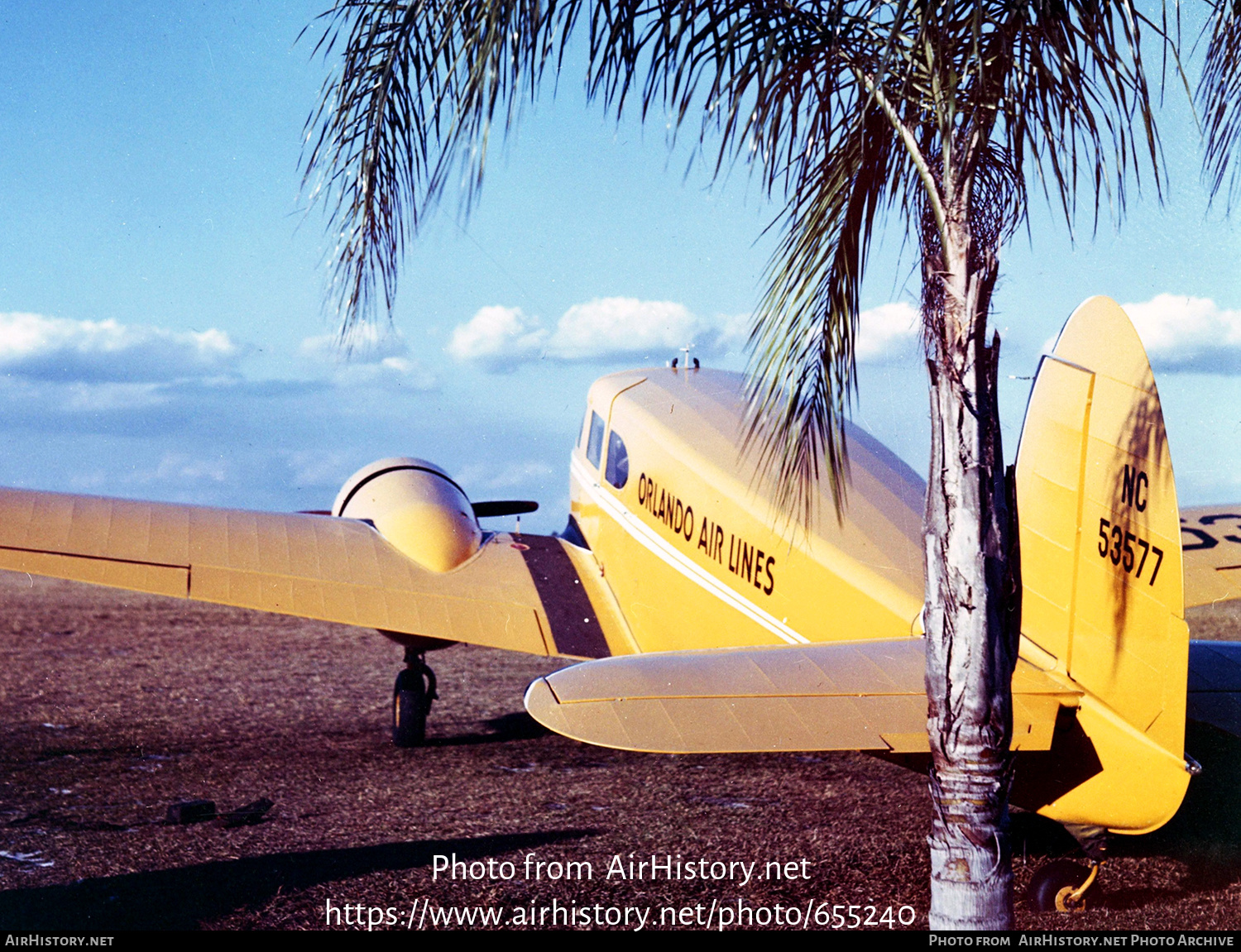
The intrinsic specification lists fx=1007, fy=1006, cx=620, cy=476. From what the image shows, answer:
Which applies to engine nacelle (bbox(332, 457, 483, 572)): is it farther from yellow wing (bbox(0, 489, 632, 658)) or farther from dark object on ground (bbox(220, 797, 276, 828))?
dark object on ground (bbox(220, 797, 276, 828))

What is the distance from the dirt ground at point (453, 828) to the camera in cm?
490

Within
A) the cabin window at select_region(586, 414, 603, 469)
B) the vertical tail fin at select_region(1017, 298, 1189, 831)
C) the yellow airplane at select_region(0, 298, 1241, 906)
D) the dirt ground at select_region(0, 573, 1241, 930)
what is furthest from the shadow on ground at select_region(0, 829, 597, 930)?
the cabin window at select_region(586, 414, 603, 469)

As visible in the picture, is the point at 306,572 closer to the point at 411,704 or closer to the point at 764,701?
the point at 411,704

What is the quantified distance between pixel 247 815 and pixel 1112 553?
5.26m

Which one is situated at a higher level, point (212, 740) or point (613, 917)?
point (613, 917)

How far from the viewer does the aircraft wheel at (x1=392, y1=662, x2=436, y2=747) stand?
8.63m

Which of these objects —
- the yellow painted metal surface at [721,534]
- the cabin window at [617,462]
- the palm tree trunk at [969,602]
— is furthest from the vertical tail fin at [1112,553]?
the cabin window at [617,462]

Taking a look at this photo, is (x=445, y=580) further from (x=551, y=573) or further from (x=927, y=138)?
(x=927, y=138)

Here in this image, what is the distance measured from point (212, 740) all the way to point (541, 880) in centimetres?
472

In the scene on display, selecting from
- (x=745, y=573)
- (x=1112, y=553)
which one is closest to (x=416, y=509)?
(x=745, y=573)

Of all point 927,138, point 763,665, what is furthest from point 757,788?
point 927,138

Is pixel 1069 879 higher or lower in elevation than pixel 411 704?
higher

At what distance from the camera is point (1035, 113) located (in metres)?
3.51

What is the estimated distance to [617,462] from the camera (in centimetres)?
884
